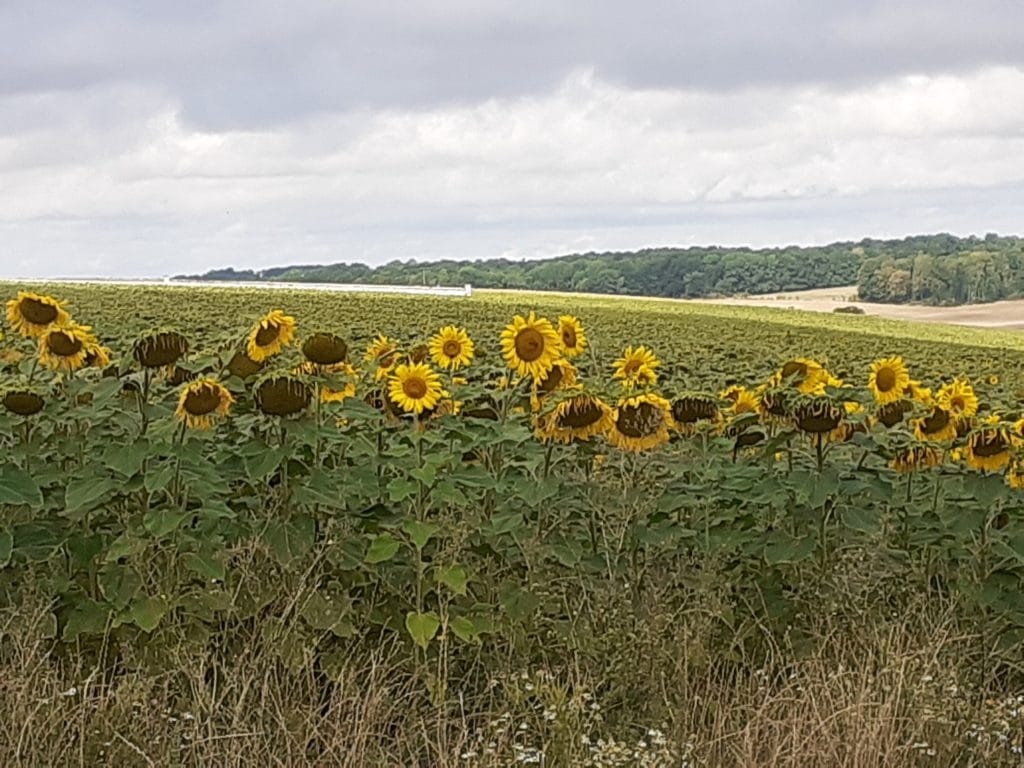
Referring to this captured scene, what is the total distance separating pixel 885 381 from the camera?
3955mm

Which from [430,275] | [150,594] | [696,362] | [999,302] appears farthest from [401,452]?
[999,302]

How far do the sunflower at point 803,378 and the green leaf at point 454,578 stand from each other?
3.83 feet

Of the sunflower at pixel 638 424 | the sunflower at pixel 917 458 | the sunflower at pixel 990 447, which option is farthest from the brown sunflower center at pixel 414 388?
the sunflower at pixel 990 447

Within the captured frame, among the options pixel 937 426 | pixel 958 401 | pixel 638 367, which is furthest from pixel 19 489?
pixel 958 401

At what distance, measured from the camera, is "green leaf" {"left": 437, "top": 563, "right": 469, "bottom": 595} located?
10.5 feet

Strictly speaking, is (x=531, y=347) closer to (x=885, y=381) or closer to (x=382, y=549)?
(x=382, y=549)

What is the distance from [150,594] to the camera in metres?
3.19

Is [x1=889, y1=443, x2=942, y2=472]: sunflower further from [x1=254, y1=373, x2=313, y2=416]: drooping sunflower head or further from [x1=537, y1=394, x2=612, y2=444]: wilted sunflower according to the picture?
[x1=254, y1=373, x2=313, y2=416]: drooping sunflower head

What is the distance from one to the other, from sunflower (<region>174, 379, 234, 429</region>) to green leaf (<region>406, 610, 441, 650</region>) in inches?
28.5

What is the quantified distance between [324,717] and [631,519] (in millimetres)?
1122

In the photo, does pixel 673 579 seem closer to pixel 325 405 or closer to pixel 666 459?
pixel 666 459

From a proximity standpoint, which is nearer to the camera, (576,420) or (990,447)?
(576,420)

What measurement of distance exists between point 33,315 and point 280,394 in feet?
2.87

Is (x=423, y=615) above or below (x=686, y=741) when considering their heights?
above
